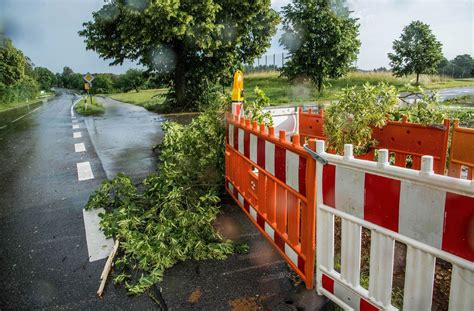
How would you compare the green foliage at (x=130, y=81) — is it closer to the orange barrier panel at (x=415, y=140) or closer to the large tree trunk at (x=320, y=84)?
the large tree trunk at (x=320, y=84)

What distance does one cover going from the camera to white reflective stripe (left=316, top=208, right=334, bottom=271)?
2510mm

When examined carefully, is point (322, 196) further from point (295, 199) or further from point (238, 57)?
point (238, 57)

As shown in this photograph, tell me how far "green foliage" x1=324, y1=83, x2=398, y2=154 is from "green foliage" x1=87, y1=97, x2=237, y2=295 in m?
1.76

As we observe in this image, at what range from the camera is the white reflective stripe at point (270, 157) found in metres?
3.23

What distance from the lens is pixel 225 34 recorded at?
19672 millimetres

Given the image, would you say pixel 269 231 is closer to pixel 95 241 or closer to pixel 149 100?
pixel 95 241

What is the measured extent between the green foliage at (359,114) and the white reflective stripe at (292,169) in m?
1.65

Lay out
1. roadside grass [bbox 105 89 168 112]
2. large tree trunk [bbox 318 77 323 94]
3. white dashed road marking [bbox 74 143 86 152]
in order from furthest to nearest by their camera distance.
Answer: large tree trunk [bbox 318 77 323 94]
roadside grass [bbox 105 89 168 112]
white dashed road marking [bbox 74 143 86 152]

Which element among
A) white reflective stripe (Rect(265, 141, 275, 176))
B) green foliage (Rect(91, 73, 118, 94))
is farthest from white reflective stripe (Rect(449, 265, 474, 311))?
green foliage (Rect(91, 73, 118, 94))

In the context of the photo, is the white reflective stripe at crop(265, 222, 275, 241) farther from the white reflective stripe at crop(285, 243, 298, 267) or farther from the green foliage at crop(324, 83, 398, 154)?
the green foliage at crop(324, 83, 398, 154)

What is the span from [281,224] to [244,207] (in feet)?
3.77

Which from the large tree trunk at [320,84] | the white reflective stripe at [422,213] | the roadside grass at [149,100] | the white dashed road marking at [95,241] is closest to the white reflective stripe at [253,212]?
the white dashed road marking at [95,241]

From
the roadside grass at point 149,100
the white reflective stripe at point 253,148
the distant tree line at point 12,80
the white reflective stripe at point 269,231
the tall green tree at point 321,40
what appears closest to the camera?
the white reflective stripe at point 269,231

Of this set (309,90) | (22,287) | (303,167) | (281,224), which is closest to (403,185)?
(303,167)
